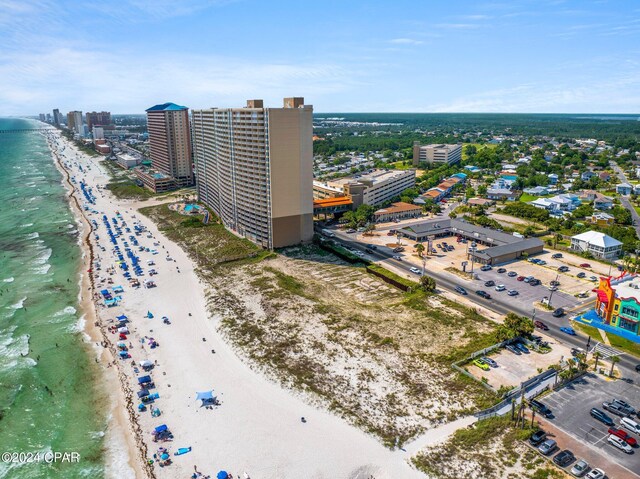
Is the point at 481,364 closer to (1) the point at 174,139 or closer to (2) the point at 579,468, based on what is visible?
(2) the point at 579,468

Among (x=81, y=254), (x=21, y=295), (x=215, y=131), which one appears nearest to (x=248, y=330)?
(x=21, y=295)

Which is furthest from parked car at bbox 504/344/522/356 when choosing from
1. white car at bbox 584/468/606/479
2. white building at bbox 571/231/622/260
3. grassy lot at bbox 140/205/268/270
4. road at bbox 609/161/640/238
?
road at bbox 609/161/640/238

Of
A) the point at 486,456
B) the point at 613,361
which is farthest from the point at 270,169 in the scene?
the point at 613,361

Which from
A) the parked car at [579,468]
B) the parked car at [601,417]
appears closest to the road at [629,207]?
the parked car at [601,417]

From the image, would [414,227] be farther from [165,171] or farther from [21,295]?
[165,171]

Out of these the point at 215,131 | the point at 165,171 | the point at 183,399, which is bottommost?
the point at 183,399

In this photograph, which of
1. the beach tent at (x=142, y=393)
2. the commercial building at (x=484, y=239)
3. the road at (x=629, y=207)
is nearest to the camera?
the beach tent at (x=142, y=393)

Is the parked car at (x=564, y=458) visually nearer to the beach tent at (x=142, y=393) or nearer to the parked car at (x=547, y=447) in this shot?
the parked car at (x=547, y=447)

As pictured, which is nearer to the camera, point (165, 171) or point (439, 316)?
point (439, 316)
